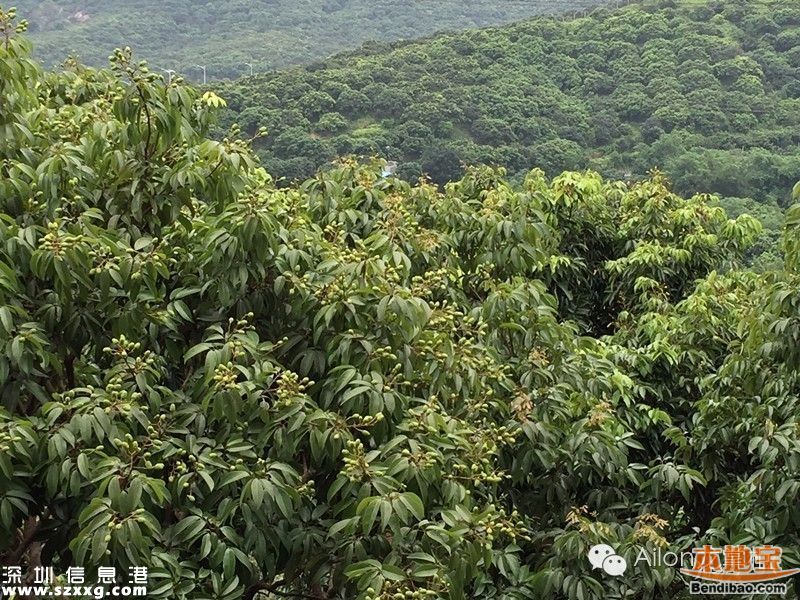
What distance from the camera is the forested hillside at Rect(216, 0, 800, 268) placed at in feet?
93.9

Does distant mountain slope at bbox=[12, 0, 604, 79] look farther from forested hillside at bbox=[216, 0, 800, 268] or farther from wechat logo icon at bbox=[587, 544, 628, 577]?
wechat logo icon at bbox=[587, 544, 628, 577]

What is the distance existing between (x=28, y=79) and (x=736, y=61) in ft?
112

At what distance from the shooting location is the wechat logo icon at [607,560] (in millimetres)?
4172

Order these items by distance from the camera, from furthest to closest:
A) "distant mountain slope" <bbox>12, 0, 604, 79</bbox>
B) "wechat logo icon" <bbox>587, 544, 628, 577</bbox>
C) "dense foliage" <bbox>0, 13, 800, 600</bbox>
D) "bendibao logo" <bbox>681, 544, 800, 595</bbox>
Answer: "distant mountain slope" <bbox>12, 0, 604, 79</bbox> < "bendibao logo" <bbox>681, 544, 800, 595</bbox> < "wechat logo icon" <bbox>587, 544, 628, 577</bbox> < "dense foliage" <bbox>0, 13, 800, 600</bbox>

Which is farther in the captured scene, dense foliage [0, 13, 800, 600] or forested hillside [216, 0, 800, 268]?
forested hillside [216, 0, 800, 268]

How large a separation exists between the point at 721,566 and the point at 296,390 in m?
2.38

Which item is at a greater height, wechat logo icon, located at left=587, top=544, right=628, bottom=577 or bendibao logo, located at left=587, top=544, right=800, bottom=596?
wechat logo icon, located at left=587, top=544, right=628, bottom=577

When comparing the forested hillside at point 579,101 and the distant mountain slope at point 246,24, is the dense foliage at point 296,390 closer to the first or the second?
the forested hillside at point 579,101

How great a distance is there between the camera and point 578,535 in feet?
13.6

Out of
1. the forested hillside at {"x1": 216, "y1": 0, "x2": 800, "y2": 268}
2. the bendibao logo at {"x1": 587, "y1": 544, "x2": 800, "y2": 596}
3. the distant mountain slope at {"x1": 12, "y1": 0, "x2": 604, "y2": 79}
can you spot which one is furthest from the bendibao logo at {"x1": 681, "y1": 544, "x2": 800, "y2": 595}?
the distant mountain slope at {"x1": 12, "y1": 0, "x2": 604, "y2": 79}

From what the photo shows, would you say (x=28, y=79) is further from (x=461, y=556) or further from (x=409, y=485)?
(x=461, y=556)

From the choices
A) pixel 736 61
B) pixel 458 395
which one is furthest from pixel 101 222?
pixel 736 61

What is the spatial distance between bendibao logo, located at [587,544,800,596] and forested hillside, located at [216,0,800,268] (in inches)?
776

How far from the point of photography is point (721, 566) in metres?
4.59
